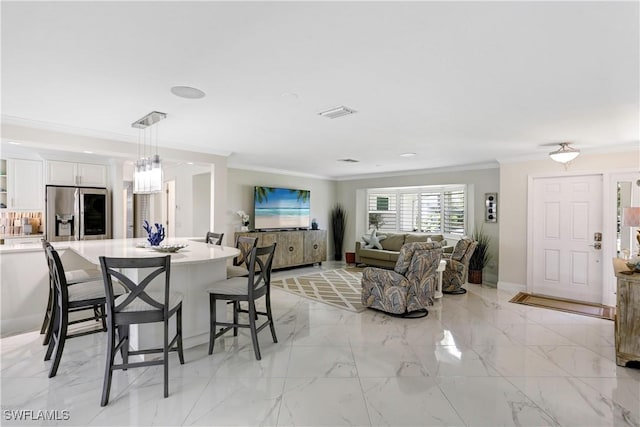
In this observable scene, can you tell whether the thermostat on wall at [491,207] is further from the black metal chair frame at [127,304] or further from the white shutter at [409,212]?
the black metal chair frame at [127,304]

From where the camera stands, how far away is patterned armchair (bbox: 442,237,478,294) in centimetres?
557

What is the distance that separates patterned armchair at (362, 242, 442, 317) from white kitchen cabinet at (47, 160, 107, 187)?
17.2 ft

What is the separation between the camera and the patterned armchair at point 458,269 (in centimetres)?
557

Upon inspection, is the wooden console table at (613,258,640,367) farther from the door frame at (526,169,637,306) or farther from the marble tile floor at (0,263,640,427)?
the door frame at (526,169,637,306)

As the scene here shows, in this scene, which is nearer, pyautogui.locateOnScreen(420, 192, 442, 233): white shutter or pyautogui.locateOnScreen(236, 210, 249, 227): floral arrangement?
pyautogui.locateOnScreen(236, 210, 249, 227): floral arrangement

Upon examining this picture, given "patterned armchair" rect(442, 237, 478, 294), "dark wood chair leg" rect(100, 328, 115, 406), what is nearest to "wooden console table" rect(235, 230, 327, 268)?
"patterned armchair" rect(442, 237, 478, 294)

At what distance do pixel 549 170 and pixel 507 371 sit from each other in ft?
12.7

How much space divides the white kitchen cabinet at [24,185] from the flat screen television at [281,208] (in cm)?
370

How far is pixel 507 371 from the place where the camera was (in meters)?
2.83

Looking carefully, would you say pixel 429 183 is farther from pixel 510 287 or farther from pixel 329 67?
pixel 329 67

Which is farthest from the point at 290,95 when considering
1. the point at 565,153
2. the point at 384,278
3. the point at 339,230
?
the point at 339,230

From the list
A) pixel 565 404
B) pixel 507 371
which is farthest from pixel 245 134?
pixel 565 404

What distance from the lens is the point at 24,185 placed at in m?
5.52

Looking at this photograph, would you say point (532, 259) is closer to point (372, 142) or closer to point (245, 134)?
point (372, 142)
